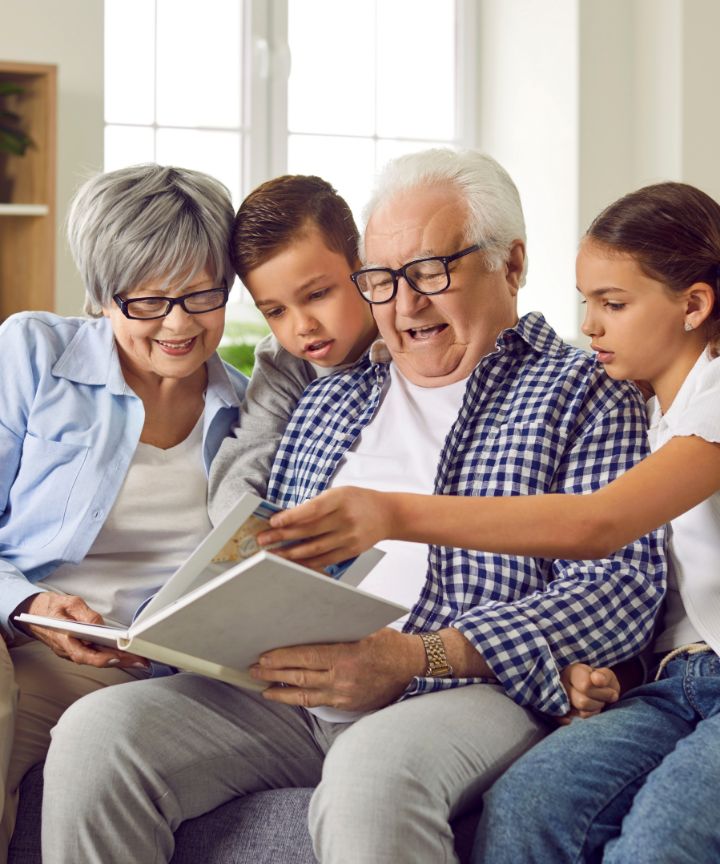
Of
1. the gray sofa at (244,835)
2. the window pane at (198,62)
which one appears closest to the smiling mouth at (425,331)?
the gray sofa at (244,835)

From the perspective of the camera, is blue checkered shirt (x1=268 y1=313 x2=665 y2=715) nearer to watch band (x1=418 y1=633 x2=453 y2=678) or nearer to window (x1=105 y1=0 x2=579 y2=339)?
watch band (x1=418 y1=633 x2=453 y2=678)

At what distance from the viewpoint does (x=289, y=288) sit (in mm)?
1967

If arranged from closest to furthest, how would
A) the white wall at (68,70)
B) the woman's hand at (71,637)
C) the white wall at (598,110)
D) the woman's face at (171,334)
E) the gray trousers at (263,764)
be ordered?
the gray trousers at (263,764), the woman's hand at (71,637), the woman's face at (171,334), the white wall at (68,70), the white wall at (598,110)

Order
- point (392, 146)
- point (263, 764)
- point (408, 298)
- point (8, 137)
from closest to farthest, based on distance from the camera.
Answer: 1. point (263, 764)
2. point (408, 298)
3. point (8, 137)
4. point (392, 146)

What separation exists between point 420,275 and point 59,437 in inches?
25.2

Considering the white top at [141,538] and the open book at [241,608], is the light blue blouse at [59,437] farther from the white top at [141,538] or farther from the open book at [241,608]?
the open book at [241,608]

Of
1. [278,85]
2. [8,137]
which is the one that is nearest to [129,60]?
[278,85]

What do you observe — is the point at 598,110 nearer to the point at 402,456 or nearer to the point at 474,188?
the point at 474,188

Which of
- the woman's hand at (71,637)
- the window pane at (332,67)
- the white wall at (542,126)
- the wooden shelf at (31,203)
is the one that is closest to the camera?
the woman's hand at (71,637)

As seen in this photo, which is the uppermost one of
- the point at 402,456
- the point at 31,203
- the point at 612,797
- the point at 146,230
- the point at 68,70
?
the point at 68,70

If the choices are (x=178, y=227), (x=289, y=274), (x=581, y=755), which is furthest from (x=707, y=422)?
(x=178, y=227)

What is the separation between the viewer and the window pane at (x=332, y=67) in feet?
14.6

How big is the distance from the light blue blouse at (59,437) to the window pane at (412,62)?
2.84m

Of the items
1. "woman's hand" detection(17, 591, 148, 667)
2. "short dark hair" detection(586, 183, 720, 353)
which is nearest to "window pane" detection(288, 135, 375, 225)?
"short dark hair" detection(586, 183, 720, 353)
